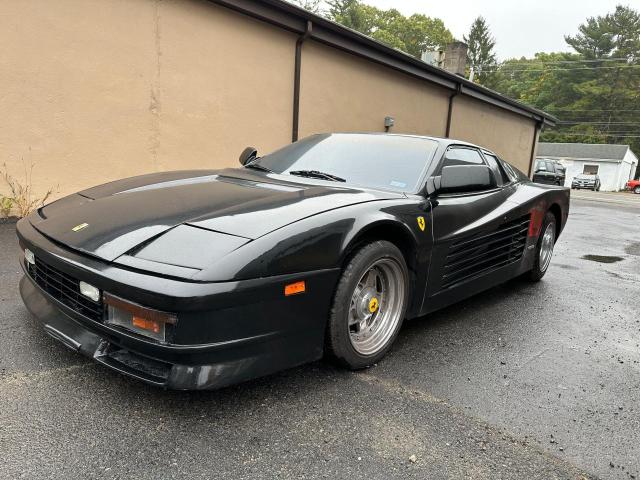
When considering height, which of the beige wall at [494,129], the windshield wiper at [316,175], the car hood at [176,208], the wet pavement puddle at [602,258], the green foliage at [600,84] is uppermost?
the green foliage at [600,84]

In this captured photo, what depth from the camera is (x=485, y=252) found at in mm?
3344

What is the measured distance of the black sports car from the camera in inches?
71.0

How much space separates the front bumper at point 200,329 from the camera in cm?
176

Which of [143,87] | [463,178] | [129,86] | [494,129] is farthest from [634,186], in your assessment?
[463,178]

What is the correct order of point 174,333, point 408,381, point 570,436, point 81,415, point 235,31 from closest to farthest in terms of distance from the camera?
point 174,333 → point 81,415 → point 570,436 → point 408,381 → point 235,31

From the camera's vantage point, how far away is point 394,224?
2.52 meters

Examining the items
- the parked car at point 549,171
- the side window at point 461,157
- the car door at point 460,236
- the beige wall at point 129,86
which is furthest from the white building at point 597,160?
the car door at point 460,236

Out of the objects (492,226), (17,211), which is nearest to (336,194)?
(492,226)

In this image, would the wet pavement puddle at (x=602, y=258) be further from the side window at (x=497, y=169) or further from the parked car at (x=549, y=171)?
the parked car at (x=549, y=171)

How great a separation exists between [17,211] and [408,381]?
4.88 meters

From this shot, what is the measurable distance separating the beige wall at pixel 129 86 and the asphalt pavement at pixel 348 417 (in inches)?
120

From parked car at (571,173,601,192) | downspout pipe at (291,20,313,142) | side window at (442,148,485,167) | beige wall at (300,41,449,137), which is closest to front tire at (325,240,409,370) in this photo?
side window at (442,148,485,167)

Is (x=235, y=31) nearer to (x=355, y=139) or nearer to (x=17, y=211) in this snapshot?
(x=17, y=211)

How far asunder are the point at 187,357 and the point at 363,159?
1.92 meters
